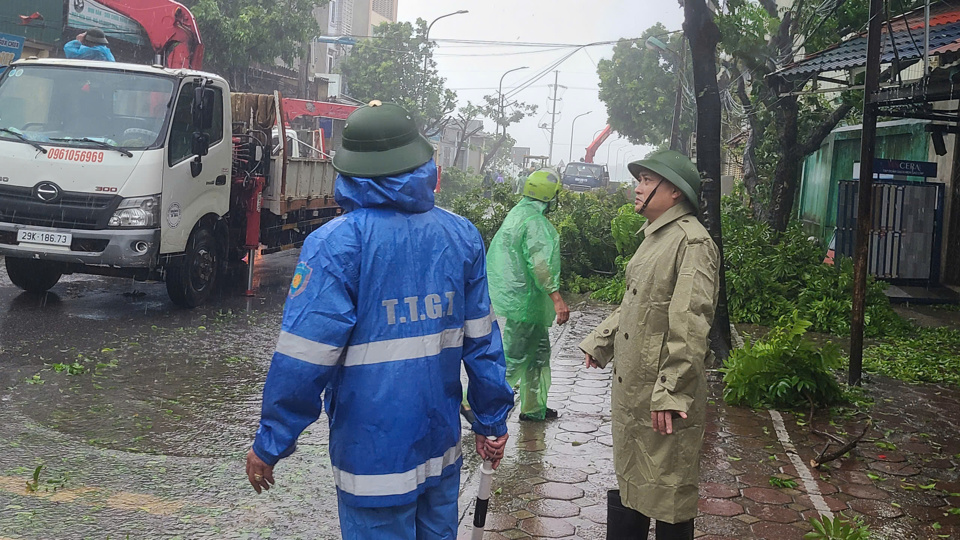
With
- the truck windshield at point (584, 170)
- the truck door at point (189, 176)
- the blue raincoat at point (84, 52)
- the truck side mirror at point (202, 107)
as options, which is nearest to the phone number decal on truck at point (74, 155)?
the truck door at point (189, 176)

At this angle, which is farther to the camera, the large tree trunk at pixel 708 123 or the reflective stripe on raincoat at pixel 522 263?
the large tree trunk at pixel 708 123

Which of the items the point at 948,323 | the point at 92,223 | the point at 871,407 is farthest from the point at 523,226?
the point at 948,323

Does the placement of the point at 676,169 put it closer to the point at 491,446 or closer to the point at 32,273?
the point at 491,446

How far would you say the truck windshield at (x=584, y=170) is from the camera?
42.3m

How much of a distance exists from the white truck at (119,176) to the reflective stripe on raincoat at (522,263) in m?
4.48

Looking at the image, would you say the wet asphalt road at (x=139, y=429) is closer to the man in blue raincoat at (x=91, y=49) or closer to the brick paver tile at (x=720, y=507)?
the brick paver tile at (x=720, y=507)

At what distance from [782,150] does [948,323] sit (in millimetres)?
5357

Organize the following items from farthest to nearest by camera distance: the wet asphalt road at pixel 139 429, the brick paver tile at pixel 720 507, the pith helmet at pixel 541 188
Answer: the pith helmet at pixel 541 188 < the brick paver tile at pixel 720 507 < the wet asphalt road at pixel 139 429

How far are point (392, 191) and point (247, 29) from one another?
85.4 feet

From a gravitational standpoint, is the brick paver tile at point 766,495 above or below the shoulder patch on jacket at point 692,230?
below

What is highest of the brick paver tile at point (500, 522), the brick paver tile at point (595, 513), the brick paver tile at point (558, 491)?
the brick paver tile at point (558, 491)

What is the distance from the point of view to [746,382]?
7.11m

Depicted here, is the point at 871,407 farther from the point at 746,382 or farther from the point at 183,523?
the point at 183,523

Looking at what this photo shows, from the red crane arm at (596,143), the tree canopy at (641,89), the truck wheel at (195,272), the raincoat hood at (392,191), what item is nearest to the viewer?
the raincoat hood at (392,191)
